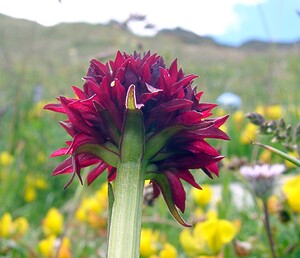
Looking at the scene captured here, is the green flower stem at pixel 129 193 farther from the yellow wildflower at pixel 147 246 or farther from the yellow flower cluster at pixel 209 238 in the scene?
the yellow wildflower at pixel 147 246

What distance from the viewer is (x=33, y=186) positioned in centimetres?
213

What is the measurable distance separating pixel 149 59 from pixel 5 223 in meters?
0.84

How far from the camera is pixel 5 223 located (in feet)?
3.96

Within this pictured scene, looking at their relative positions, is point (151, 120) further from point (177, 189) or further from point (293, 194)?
point (293, 194)

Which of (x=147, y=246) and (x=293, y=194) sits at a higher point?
(x=293, y=194)

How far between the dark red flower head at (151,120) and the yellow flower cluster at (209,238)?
1.55 ft

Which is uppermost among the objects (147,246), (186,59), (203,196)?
(186,59)

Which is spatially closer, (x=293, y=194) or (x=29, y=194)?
(x=293, y=194)

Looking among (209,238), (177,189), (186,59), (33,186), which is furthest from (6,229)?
(186,59)

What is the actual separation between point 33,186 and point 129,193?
1.75 metres

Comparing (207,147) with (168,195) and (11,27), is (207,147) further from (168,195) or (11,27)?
(11,27)

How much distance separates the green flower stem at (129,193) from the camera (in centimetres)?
41

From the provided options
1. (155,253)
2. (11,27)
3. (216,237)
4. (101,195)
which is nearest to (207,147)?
(216,237)

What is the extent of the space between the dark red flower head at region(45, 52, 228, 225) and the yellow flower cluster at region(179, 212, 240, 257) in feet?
1.55
